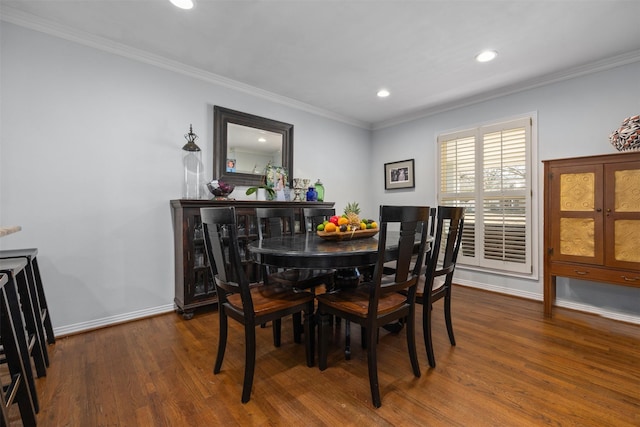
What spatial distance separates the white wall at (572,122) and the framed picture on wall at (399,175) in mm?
741

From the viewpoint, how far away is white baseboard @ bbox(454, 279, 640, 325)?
8.93 feet

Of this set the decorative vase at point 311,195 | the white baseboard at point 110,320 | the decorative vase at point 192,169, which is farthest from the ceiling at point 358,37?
the white baseboard at point 110,320

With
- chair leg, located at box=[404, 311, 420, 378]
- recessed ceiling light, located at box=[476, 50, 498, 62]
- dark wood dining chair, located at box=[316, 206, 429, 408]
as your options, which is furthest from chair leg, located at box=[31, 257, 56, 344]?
recessed ceiling light, located at box=[476, 50, 498, 62]

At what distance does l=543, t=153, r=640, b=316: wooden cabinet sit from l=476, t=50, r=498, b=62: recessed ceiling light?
1174mm

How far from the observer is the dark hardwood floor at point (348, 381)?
1.47m

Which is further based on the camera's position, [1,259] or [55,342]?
[55,342]

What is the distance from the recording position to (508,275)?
3.53 meters

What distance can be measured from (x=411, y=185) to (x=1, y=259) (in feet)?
14.5

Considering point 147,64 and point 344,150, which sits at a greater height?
point 147,64

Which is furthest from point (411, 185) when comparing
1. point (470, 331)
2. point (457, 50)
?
point (470, 331)

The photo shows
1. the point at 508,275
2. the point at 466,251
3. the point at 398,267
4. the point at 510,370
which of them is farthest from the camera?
the point at 466,251

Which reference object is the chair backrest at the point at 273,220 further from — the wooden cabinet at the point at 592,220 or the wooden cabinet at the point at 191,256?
the wooden cabinet at the point at 592,220

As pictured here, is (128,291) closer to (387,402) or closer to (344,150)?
(387,402)

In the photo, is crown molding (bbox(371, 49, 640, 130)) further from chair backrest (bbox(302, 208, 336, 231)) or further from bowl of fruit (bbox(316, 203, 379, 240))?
bowl of fruit (bbox(316, 203, 379, 240))
